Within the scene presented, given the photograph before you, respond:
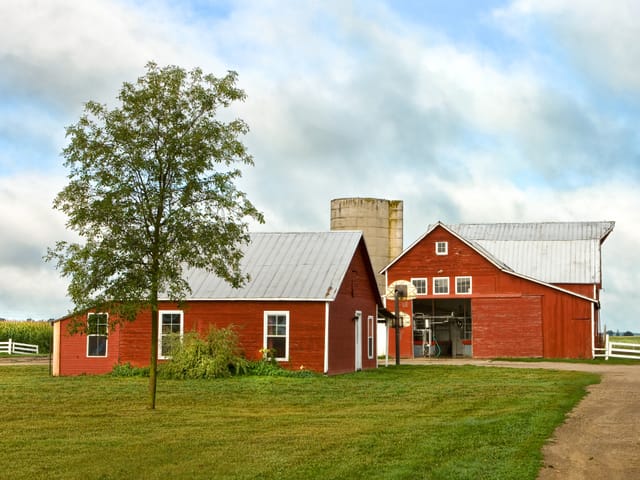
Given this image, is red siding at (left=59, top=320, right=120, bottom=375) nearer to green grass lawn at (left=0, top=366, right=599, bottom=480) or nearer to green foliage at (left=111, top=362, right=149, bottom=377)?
green foliage at (left=111, top=362, right=149, bottom=377)

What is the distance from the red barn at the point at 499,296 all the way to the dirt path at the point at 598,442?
26.0 m

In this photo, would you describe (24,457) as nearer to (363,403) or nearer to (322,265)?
(363,403)

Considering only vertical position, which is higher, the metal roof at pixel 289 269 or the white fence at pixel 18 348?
the metal roof at pixel 289 269

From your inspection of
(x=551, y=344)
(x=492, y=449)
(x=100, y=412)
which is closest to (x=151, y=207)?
(x=100, y=412)

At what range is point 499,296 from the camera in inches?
2029

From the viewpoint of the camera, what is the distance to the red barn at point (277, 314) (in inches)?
1308

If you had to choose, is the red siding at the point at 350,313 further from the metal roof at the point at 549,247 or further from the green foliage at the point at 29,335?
the green foliage at the point at 29,335

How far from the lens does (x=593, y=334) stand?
5006 centimetres

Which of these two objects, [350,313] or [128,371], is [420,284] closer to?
[350,313]

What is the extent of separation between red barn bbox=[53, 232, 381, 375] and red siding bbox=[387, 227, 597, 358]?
16241mm

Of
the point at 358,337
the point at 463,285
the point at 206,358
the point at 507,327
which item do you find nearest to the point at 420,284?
the point at 463,285

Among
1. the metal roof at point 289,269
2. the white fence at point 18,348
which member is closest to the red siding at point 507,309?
the metal roof at point 289,269

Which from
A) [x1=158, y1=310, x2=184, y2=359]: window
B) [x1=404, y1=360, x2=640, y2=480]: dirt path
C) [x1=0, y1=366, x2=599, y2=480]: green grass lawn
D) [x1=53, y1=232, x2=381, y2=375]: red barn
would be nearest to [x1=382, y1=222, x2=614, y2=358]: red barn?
[x1=53, y1=232, x2=381, y2=375]: red barn

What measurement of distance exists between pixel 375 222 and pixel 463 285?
8834mm
